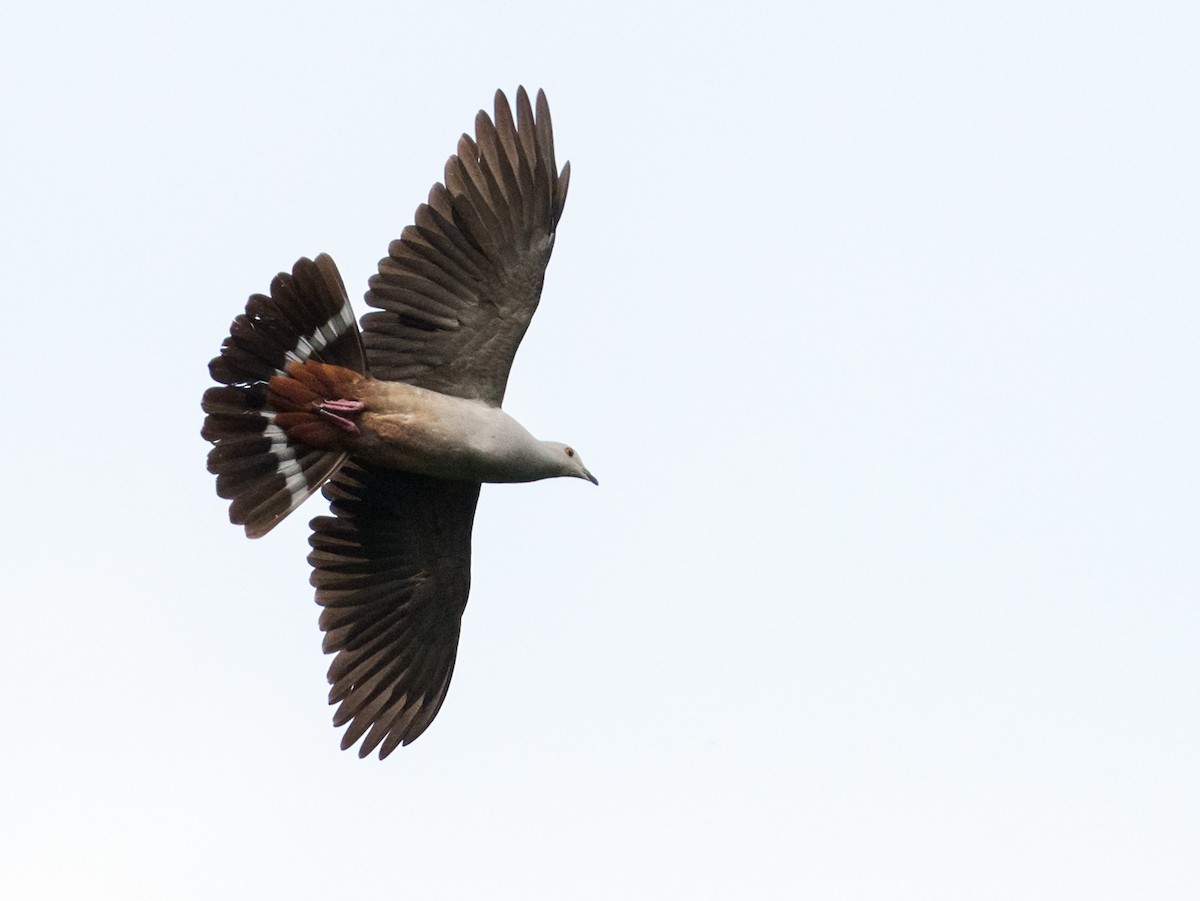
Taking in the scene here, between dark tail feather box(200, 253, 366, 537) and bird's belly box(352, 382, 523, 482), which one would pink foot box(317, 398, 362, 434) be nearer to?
bird's belly box(352, 382, 523, 482)

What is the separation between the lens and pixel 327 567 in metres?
12.2

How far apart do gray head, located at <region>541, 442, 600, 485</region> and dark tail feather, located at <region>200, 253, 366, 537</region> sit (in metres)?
1.24

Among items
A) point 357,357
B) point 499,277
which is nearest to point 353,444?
point 357,357

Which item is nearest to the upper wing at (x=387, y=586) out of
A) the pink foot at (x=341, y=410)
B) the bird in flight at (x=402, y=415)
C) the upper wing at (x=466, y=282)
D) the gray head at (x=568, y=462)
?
the bird in flight at (x=402, y=415)

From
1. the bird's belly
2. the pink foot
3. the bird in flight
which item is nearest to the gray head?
the bird in flight

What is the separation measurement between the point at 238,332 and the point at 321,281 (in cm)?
51

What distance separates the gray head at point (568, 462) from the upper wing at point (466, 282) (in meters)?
0.45

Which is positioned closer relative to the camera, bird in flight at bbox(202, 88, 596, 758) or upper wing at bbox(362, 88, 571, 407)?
bird in flight at bbox(202, 88, 596, 758)

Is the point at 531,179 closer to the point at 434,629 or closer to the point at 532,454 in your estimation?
the point at 532,454

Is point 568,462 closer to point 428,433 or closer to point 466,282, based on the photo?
point 428,433

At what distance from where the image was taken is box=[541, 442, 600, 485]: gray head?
11797mm

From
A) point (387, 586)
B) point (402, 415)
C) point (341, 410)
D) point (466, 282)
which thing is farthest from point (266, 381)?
point (387, 586)

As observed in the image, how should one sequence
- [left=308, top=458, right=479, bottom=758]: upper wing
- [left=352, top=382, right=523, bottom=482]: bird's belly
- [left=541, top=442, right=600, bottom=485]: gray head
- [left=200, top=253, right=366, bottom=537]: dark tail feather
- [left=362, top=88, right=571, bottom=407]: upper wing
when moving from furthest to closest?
[left=308, top=458, right=479, bottom=758]: upper wing
[left=541, top=442, right=600, bottom=485]: gray head
[left=362, top=88, right=571, bottom=407]: upper wing
[left=352, top=382, right=523, bottom=482]: bird's belly
[left=200, top=253, right=366, bottom=537]: dark tail feather

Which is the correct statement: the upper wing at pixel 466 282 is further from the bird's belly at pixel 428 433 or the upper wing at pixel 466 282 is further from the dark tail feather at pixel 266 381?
the dark tail feather at pixel 266 381
